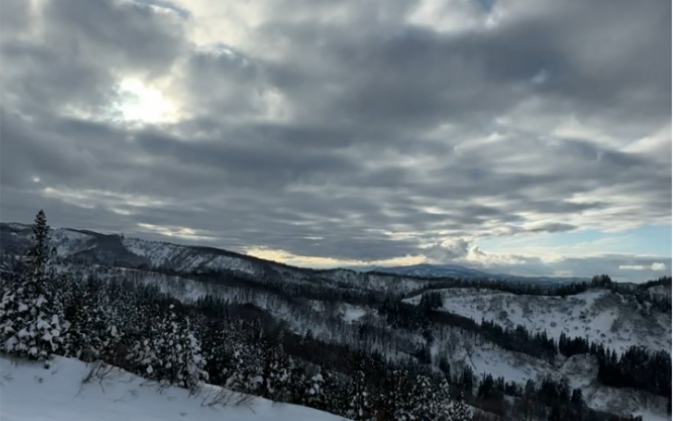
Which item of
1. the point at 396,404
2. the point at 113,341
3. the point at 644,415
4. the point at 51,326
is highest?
the point at 51,326

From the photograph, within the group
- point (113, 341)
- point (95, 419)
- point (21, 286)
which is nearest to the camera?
point (95, 419)

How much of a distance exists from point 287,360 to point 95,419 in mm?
36849

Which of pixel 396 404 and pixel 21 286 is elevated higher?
pixel 21 286

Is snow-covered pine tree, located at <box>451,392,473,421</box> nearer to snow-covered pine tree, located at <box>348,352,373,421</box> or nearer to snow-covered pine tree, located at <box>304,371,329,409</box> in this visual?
snow-covered pine tree, located at <box>348,352,373,421</box>

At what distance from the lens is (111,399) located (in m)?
15.8

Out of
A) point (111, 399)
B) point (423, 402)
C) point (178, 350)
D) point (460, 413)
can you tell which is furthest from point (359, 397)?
point (111, 399)

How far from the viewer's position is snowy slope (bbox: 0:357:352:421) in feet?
46.3

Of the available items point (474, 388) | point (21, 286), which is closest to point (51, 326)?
point (21, 286)

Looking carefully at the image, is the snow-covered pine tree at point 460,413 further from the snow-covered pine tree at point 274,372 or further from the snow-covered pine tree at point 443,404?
the snow-covered pine tree at point 274,372

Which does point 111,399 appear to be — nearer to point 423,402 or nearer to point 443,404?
point 423,402

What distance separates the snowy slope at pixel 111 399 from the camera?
46.3ft

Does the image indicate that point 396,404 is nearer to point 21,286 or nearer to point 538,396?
point 21,286

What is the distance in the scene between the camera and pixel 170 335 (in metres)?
32.6

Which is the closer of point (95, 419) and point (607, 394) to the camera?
point (95, 419)
